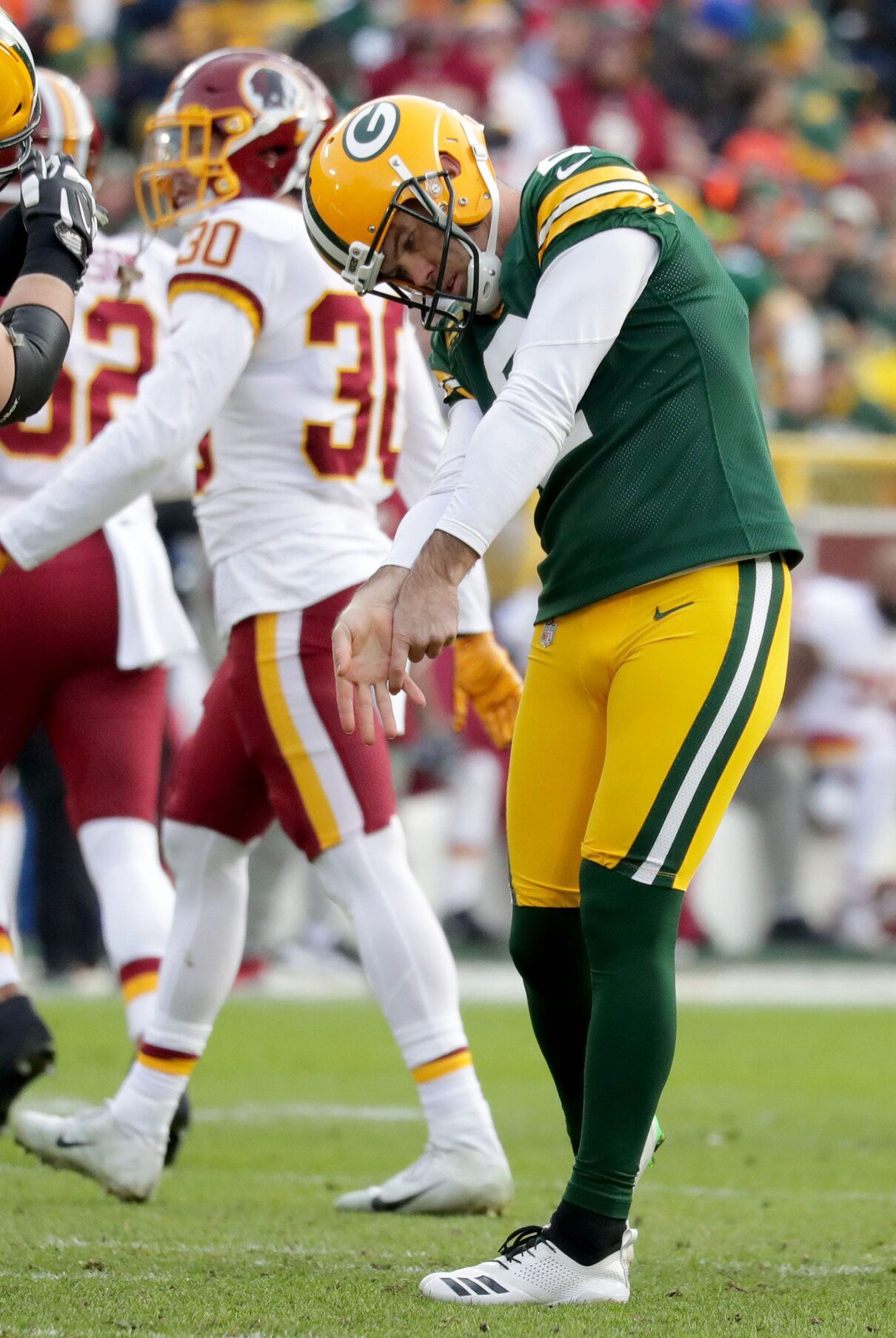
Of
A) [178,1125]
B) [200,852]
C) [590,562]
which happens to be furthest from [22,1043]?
[590,562]

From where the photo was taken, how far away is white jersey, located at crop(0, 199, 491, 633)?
421 centimetres

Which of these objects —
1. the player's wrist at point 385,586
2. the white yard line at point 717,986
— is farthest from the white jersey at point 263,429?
the white yard line at point 717,986

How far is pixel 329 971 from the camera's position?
352 inches

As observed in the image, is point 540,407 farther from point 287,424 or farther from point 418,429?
point 418,429

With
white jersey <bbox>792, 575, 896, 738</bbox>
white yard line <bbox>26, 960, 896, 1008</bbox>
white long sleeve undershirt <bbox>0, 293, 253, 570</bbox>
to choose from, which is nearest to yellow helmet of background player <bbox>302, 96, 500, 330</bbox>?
white long sleeve undershirt <bbox>0, 293, 253, 570</bbox>

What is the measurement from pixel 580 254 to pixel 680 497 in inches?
16.1

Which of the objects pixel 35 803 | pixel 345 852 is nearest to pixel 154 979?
pixel 345 852

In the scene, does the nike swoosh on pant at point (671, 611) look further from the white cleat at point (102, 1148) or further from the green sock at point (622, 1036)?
the white cleat at point (102, 1148)

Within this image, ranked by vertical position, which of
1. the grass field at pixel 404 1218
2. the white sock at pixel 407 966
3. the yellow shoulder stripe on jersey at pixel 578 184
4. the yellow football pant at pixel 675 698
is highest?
the yellow shoulder stripe on jersey at pixel 578 184

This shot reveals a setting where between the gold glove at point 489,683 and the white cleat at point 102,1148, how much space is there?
1.10 meters

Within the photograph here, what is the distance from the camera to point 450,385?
3.59m

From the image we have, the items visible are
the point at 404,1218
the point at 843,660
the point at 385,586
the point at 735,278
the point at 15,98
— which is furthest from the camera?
the point at 843,660

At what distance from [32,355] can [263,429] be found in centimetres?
124

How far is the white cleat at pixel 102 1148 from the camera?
4246mm
